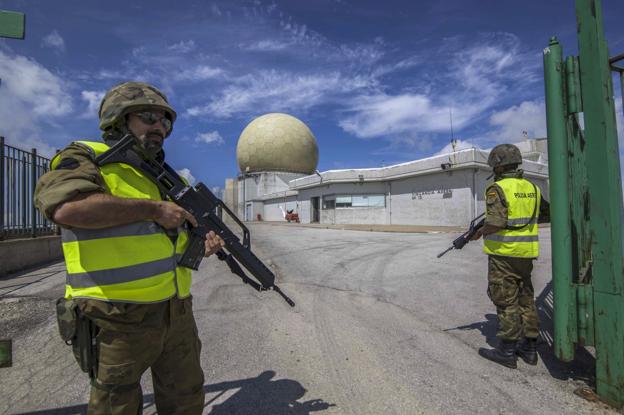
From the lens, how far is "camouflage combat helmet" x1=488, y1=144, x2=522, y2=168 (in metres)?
3.09

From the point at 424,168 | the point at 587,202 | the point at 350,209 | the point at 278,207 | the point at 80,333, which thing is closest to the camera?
the point at 80,333

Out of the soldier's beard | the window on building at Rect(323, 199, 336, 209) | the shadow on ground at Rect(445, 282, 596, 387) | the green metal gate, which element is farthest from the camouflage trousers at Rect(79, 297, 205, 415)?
the window on building at Rect(323, 199, 336, 209)

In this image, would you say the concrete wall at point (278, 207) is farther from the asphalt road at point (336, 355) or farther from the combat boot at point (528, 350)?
the combat boot at point (528, 350)

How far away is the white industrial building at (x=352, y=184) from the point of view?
17250mm

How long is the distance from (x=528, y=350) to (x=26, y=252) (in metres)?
8.47

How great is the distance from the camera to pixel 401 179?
20.7 meters

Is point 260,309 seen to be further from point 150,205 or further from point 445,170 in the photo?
point 445,170

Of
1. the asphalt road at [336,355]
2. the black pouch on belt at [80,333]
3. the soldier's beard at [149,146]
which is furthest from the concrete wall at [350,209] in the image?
the black pouch on belt at [80,333]

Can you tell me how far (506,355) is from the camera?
109 inches

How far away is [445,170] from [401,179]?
3.46 metres

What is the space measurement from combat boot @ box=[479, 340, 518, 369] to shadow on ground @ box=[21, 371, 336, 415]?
1535 millimetres

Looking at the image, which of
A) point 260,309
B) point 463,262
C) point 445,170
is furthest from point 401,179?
point 260,309

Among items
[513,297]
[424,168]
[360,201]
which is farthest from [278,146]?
[513,297]

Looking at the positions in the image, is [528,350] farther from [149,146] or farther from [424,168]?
[424,168]
